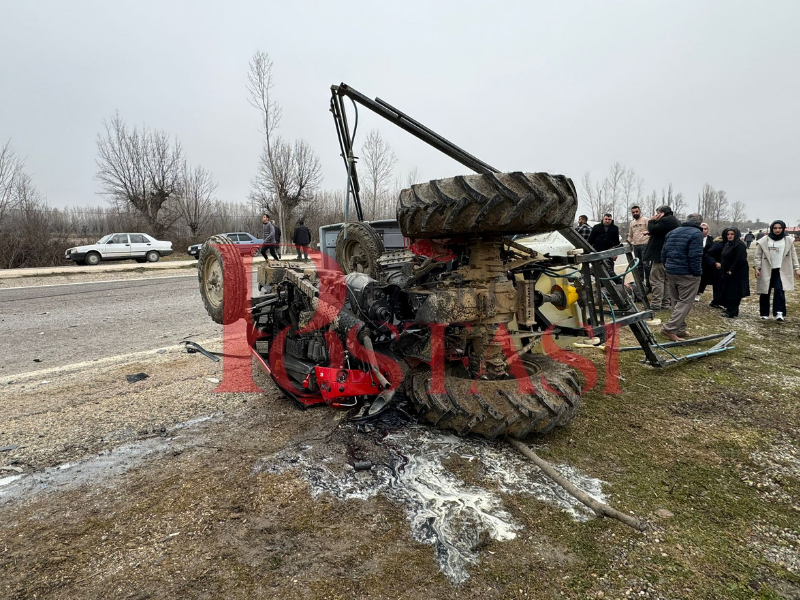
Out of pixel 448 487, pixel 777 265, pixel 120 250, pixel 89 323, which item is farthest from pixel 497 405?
pixel 120 250

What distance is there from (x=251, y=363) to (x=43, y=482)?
2638mm

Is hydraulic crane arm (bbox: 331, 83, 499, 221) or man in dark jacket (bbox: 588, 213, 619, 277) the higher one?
hydraulic crane arm (bbox: 331, 83, 499, 221)

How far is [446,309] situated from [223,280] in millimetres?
2331

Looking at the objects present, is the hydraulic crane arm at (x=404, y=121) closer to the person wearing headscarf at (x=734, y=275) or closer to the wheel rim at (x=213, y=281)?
the wheel rim at (x=213, y=281)

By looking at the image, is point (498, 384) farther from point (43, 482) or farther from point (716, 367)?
point (716, 367)

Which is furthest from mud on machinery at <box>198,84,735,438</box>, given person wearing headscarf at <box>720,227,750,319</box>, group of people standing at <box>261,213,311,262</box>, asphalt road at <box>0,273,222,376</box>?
person wearing headscarf at <box>720,227,750,319</box>

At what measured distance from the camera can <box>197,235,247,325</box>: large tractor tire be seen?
4.27 metres

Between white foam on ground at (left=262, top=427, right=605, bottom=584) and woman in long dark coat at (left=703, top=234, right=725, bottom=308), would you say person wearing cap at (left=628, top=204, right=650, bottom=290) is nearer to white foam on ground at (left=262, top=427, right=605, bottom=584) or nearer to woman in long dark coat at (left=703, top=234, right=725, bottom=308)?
woman in long dark coat at (left=703, top=234, right=725, bottom=308)

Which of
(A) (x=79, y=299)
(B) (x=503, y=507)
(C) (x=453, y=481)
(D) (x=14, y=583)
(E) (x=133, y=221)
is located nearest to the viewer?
(D) (x=14, y=583)

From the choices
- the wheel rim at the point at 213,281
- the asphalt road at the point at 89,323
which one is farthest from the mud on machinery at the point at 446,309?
the asphalt road at the point at 89,323

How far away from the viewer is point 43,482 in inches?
108

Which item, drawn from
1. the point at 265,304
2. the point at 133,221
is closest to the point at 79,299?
the point at 265,304

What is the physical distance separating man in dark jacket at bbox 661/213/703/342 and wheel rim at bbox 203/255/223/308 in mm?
5669

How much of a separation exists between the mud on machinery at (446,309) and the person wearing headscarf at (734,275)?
555 cm
